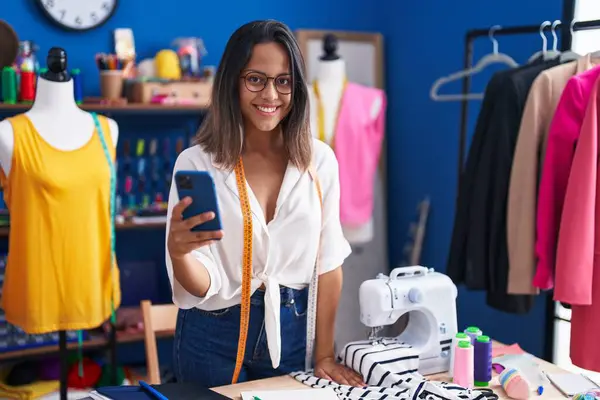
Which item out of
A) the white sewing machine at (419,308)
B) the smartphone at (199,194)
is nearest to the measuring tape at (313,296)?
the white sewing machine at (419,308)

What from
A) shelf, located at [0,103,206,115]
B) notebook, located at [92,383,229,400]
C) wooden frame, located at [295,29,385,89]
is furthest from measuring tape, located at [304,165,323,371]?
wooden frame, located at [295,29,385,89]

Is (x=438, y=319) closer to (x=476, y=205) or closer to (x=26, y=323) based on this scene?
(x=476, y=205)

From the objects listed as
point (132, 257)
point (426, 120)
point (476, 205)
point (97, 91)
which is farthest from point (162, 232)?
point (476, 205)

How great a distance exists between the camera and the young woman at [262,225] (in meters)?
1.78

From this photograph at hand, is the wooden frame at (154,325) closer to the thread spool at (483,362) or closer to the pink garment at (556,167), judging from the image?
the thread spool at (483,362)

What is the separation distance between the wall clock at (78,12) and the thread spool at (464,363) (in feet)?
8.80

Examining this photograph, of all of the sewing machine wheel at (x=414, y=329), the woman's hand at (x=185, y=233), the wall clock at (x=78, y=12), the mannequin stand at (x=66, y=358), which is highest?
the wall clock at (x=78, y=12)

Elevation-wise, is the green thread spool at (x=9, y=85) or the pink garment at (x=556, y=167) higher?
the green thread spool at (x=9, y=85)

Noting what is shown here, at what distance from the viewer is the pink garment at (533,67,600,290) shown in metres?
2.42

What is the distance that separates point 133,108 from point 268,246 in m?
1.88

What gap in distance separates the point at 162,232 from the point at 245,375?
2.21m

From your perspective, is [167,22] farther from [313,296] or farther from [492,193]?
[313,296]

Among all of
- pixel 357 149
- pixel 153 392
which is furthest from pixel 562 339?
pixel 153 392

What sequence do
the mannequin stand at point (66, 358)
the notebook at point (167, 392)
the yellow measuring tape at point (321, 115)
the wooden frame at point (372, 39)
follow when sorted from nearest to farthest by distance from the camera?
the notebook at point (167, 392)
the mannequin stand at point (66, 358)
the yellow measuring tape at point (321, 115)
the wooden frame at point (372, 39)
